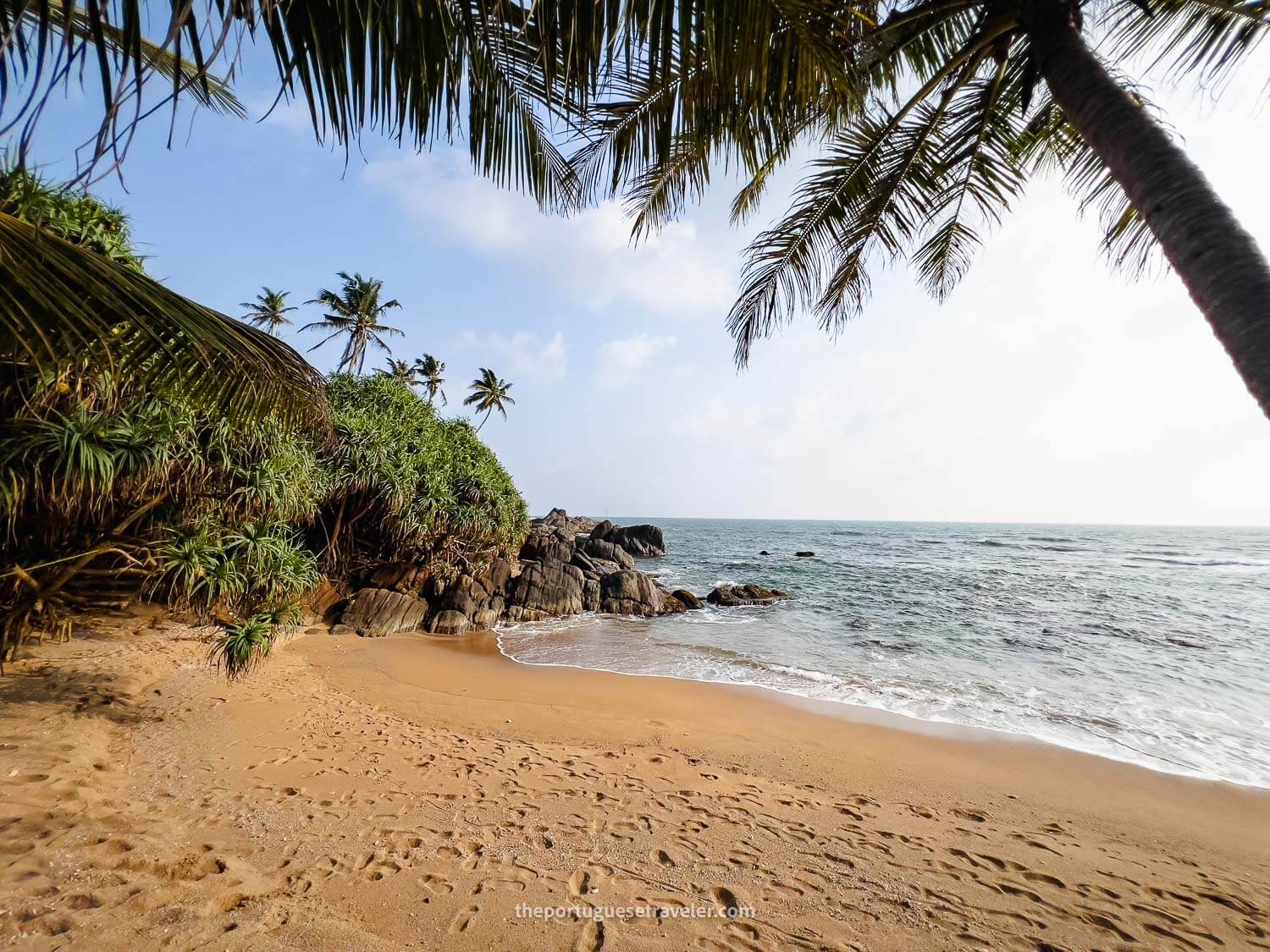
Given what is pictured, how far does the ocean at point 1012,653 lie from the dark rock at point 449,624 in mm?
Answer: 1154

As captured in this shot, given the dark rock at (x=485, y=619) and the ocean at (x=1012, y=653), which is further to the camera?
the dark rock at (x=485, y=619)

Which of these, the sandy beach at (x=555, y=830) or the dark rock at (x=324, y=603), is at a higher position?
the dark rock at (x=324, y=603)

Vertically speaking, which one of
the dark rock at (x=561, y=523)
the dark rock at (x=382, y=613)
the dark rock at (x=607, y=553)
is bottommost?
the dark rock at (x=382, y=613)

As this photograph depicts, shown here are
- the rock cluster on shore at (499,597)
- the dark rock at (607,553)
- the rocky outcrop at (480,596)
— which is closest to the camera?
the rock cluster on shore at (499,597)

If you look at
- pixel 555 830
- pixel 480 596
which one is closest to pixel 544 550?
pixel 480 596

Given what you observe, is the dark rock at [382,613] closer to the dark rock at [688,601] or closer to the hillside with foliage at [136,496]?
the hillside with foliage at [136,496]

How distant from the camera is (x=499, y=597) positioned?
16125 mm

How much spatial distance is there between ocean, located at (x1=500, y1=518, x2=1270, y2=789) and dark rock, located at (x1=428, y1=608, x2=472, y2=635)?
1.15 meters

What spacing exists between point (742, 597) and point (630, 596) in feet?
18.4

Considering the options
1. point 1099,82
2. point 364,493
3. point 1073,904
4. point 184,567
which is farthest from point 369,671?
point 1099,82

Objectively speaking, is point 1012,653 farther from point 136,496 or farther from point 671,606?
point 136,496

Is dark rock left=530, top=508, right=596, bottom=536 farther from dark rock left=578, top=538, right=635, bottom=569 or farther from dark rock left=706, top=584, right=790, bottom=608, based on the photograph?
dark rock left=706, top=584, right=790, bottom=608

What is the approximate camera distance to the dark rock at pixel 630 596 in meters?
17.8

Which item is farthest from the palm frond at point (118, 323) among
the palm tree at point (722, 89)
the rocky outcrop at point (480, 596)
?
the rocky outcrop at point (480, 596)
